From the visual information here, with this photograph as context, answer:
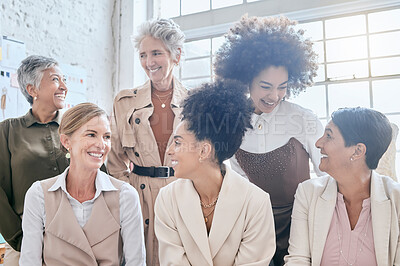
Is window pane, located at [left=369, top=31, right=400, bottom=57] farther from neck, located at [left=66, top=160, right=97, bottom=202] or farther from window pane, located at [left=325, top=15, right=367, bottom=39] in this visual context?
neck, located at [left=66, top=160, right=97, bottom=202]

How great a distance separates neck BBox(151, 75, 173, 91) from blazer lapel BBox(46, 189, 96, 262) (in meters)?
0.92

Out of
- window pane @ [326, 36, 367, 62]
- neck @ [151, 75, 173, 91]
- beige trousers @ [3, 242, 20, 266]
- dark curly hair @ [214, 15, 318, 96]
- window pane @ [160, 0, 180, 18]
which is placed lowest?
beige trousers @ [3, 242, 20, 266]

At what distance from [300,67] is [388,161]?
29.9 inches

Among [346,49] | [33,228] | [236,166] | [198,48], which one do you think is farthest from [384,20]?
[33,228]

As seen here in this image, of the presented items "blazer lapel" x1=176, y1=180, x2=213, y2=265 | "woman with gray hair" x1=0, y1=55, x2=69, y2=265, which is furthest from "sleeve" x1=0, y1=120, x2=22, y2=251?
"blazer lapel" x1=176, y1=180, x2=213, y2=265

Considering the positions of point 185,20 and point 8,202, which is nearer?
point 8,202

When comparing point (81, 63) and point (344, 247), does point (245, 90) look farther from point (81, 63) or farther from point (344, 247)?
point (81, 63)

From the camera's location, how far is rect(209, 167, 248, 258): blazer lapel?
5.12 feet

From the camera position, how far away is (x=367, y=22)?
3.01 m

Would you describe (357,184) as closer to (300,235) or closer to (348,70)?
(300,235)

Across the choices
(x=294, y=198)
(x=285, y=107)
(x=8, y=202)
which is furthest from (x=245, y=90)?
(x=8, y=202)

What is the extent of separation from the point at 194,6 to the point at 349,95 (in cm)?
171

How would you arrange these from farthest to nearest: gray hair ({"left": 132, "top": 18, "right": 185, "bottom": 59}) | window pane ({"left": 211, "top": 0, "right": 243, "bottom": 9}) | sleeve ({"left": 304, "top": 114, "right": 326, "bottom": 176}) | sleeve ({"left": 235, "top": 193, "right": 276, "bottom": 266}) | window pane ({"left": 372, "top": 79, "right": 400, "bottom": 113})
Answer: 1. window pane ({"left": 211, "top": 0, "right": 243, "bottom": 9})
2. window pane ({"left": 372, "top": 79, "right": 400, "bottom": 113})
3. gray hair ({"left": 132, "top": 18, "right": 185, "bottom": 59})
4. sleeve ({"left": 304, "top": 114, "right": 326, "bottom": 176})
5. sleeve ({"left": 235, "top": 193, "right": 276, "bottom": 266})

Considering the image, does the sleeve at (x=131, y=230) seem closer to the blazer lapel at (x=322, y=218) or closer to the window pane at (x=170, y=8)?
the blazer lapel at (x=322, y=218)
